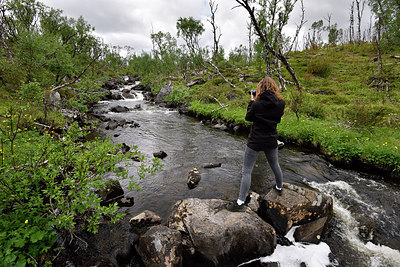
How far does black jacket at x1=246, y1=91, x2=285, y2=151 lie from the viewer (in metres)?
4.09

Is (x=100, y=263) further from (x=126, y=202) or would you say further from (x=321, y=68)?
(x=321, y=68)

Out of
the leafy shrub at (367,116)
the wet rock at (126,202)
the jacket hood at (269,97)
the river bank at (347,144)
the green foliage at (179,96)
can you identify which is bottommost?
the wet rock at (126,202)

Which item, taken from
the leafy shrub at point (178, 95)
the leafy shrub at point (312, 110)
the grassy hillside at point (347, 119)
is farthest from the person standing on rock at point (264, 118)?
the leafy shrub at point (178, 95)

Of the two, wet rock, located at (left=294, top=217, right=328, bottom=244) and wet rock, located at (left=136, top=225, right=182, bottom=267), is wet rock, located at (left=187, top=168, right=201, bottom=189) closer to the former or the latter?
wet rock, located at (left=136, top=225, right=182, bottom=267)

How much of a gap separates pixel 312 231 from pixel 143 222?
4429 millimetres

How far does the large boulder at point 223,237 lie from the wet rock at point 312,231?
88 centimetres

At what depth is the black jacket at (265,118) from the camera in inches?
161

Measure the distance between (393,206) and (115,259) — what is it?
8.26 m

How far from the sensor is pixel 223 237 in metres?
3.94

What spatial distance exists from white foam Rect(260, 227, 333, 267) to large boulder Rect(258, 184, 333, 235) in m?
0.46

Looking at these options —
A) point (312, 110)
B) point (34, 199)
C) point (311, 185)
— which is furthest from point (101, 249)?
point (312, 110)

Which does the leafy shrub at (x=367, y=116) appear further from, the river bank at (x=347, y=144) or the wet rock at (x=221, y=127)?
the wet rock at (x=221, y=127)

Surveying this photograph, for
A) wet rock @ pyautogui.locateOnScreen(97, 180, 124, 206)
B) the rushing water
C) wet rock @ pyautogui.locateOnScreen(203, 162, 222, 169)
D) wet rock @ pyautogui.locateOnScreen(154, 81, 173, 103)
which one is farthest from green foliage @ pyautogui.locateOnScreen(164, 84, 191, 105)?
wet rock @ pyautogui.locateOnScreen(97, 180, 124, 206)

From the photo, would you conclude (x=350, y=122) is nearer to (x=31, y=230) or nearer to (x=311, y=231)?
(x=311, y=231)
